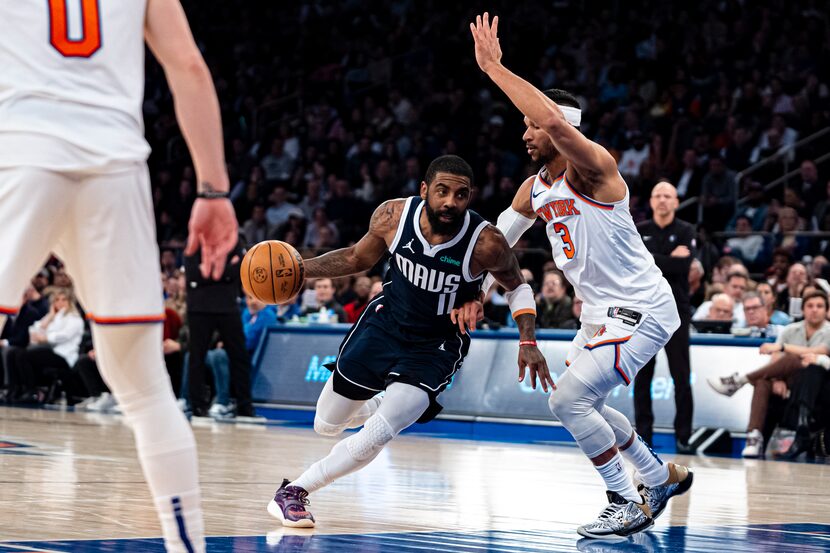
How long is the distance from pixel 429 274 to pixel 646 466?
145 centimetres

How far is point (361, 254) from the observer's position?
6.14m

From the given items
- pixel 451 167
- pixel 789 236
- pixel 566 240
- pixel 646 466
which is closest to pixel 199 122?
pixel 451 167

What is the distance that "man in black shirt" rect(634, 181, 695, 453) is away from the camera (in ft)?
35.1

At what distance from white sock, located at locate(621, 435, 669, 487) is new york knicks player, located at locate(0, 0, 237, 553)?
339 centimetres

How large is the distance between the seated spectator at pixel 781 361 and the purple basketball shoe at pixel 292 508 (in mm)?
6303

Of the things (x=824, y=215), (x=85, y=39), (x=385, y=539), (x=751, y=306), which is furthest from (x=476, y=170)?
(x=85, y=39)

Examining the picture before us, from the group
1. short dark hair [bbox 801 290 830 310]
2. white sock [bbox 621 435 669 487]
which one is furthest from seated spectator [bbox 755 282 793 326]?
white sock [bbox 621 435 669 487]

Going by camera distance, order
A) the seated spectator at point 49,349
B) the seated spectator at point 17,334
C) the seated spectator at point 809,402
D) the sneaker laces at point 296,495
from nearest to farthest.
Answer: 1. the sneaker laces at point 296,495
2. the seated spectator at point 809,402
3. the seated spectator at point 49,349
4. the seated spectator at point 17,334

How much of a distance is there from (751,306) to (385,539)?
24.4ft

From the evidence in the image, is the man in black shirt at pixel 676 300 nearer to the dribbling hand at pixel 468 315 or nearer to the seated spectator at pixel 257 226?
the dribbling hand at pixel 468 315

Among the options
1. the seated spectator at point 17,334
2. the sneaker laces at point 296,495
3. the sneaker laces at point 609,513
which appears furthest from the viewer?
the seated spectator at point 17,334

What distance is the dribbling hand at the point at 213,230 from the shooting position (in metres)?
3.21

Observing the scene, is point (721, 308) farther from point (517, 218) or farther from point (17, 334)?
point (17, 334)

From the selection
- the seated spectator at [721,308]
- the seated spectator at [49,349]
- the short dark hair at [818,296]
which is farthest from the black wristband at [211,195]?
the seated spectator at [49,349]
